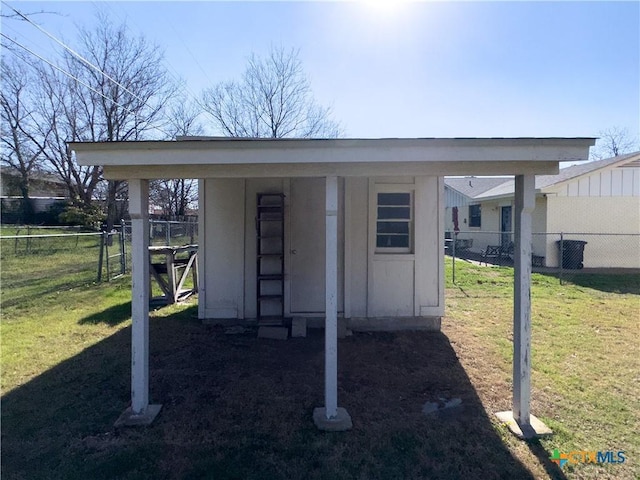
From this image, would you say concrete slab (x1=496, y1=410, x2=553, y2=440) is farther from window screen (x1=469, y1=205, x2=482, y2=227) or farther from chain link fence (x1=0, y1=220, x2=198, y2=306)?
window screen (x1=469, y1=205, x2=482, y2=227)

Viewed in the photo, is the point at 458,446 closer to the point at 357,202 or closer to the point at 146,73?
the point at 357,202

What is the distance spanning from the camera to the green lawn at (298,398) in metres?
2.83

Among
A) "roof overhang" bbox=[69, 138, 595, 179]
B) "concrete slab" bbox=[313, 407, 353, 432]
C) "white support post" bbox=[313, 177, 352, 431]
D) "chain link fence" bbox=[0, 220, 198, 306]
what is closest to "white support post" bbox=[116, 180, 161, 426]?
"roof overhang" bbox=[69, 138, 595, 179]

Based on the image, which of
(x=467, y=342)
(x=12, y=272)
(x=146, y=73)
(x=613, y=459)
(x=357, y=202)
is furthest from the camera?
(x=146, y=73)

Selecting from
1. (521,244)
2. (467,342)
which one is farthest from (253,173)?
(467,342)

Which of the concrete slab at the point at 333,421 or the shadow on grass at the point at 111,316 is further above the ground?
the shadow on grass at the point at 111,316

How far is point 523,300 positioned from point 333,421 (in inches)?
76.4

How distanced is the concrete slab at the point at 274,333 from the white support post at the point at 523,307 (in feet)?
10.2

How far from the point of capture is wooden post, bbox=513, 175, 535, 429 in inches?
131

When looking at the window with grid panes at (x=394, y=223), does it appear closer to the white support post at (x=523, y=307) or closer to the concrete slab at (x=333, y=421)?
the white support post at (x=523, y=307)

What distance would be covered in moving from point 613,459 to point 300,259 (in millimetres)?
4248

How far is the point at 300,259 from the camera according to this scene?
6.07 metres

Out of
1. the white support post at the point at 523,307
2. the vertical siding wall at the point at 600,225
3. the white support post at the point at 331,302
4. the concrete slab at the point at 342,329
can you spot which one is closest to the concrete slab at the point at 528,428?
the white support post at the point at 523,307

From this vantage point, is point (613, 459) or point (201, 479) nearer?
point (201, 479)
